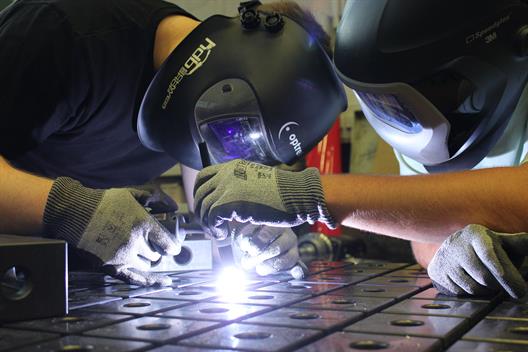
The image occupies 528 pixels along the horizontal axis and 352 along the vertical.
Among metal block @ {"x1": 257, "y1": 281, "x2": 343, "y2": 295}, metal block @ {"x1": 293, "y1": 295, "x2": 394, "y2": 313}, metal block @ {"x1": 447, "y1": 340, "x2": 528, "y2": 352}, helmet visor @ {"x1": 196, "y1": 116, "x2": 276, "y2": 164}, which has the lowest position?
metal block @ {"x1": 257, "y1": 281, "x2": 343, "y2": 295}

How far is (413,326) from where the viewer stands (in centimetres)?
94

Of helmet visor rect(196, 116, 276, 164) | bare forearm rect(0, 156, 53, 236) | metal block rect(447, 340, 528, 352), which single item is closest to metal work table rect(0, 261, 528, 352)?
metal block rect(447, 340, 528, 352)

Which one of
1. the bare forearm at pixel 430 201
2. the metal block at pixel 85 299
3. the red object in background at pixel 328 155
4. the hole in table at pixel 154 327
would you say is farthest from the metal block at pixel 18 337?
the red object in background at pixel 328 155

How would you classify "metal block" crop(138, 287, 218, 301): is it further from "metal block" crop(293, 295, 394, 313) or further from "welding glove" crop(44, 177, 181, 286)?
"metal block" crop(293, 295, 394, 313)

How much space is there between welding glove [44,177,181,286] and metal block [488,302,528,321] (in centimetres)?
81

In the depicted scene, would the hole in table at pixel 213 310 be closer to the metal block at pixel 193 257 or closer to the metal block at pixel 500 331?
the metal block at pixel 500 331

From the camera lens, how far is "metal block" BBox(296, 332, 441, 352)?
782 millimetres

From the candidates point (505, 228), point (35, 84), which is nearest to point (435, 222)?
point (505, 228)

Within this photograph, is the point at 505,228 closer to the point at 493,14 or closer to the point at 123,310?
the point at 493,14

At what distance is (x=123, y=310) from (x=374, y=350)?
1.86ft

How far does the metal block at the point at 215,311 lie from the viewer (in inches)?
40.6

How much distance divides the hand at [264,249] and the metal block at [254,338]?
0.83 metres

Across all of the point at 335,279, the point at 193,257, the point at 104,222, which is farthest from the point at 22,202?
the point at 335,279

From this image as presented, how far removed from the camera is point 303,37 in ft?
5.23
